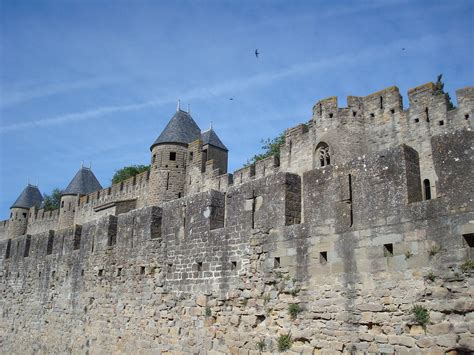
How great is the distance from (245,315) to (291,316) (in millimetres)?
920

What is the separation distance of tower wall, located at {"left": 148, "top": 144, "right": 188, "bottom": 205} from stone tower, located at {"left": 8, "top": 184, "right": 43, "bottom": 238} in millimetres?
20754

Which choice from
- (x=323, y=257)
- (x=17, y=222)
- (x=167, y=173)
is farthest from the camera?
(x=17, y=222)

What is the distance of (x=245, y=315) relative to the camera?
24.5 ft

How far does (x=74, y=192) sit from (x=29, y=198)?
8734 millimetres

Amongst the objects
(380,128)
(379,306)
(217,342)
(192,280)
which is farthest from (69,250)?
(380,128)

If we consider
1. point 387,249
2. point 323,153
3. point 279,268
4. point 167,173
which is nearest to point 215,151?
point 167,173

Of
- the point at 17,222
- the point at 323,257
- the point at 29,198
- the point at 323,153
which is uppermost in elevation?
the point at 29,198

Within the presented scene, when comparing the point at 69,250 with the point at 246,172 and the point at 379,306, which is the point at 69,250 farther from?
the point at 246,172

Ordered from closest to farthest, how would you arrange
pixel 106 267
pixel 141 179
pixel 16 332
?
pixel 106 267 → pixel 16 332 → pixel 141 179

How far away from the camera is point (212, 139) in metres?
29.5

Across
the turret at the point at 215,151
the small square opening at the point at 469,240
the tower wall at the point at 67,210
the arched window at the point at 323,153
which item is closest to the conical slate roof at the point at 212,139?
the turret at the point at 215,151

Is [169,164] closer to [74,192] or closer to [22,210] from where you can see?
[74,192]

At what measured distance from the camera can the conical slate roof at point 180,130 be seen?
93.2ft

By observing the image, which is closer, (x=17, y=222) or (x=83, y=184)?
(x=83, y=184)
